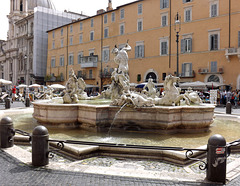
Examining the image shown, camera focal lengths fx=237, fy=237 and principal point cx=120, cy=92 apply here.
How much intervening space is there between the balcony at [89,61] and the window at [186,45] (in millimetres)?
15437

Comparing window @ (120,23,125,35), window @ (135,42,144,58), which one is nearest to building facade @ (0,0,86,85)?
window @ (120,23,125,35)

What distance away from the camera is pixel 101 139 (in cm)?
612

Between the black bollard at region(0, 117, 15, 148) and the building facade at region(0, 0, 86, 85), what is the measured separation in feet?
152

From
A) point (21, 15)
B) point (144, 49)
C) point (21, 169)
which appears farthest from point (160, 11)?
point (21, 15)

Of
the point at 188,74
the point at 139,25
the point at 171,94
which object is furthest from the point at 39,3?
the point at 171,94

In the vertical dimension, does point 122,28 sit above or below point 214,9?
above

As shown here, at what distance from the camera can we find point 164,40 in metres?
30.2

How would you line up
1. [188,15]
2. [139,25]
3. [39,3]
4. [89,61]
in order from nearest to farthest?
[188,15], [139,25], [89,61], [39,3]

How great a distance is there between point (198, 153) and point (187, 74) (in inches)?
964

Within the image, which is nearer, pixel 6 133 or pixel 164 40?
pixel 6 133

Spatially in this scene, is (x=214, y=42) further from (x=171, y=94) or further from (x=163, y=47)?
(x=171, y=94)

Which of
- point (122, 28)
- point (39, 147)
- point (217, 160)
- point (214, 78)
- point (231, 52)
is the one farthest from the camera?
point (122, 28)

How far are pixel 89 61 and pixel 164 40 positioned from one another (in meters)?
14.4

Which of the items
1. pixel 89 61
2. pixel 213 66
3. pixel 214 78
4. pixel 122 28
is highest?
pixel 122 28
